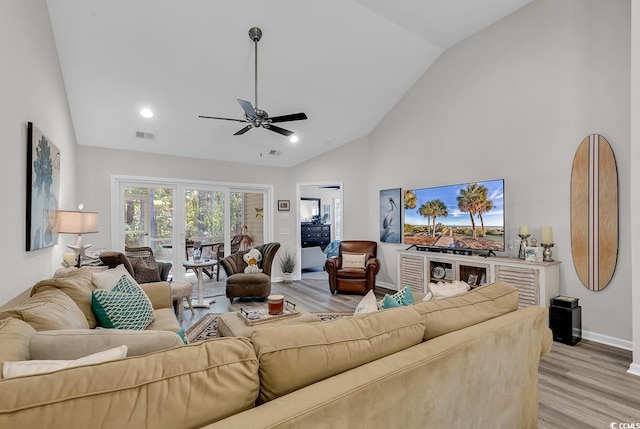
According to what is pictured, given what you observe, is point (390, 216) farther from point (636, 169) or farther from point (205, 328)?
point (205, 328)

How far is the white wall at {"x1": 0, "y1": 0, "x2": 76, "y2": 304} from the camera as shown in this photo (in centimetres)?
180

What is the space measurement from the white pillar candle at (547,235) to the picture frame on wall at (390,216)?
7.23 ft

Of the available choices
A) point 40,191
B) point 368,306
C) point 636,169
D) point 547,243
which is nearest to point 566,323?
point 547,243

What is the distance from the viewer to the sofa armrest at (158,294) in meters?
3.04

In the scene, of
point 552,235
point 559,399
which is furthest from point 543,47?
point 559,399

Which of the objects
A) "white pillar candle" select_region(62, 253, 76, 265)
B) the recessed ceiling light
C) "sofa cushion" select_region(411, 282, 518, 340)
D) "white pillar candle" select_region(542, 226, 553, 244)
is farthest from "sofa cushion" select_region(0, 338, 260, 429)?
the recessed ceiling light

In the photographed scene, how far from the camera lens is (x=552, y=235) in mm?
3545

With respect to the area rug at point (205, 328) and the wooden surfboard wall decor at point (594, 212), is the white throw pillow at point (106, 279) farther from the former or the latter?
the wooden surfboard wall decor at point (594, 212)

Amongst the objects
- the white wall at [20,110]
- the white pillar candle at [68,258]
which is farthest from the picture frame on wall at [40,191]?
the white pillar candle at [68,258]

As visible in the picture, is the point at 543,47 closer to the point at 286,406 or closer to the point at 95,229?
the point at 286,406

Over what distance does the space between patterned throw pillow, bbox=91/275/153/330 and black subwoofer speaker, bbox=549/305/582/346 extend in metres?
3.93

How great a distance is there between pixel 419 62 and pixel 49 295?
503 cm

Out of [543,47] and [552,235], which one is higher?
[543,47]

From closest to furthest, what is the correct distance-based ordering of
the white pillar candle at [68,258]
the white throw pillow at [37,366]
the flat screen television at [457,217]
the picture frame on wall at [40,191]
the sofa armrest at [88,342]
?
1. the white throw pillow at [37,366]
2. the sofa armrest at [88,342]
3. the picture frame on wall at [40,191]
4. the white pillar candle at [68,258]
5. the flat screen television at [457,217]
